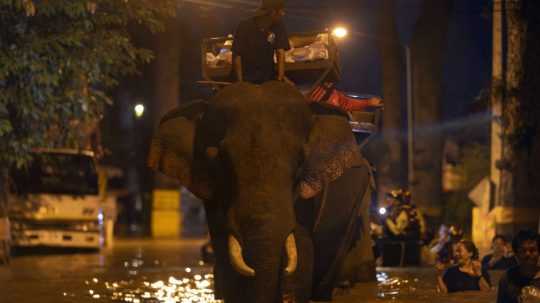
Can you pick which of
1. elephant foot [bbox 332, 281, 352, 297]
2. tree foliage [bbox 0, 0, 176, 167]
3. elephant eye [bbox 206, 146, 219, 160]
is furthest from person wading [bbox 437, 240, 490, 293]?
tree foliage [bbox 0, 0, 176, 167]

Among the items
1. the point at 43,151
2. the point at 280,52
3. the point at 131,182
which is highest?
the point at 280,52

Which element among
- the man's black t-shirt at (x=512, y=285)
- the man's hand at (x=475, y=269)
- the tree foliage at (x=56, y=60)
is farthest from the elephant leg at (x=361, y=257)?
the man's black t-shirt at (x=512, y=285)

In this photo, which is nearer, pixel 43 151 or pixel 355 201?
pixel 355 201

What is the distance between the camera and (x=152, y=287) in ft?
54.4

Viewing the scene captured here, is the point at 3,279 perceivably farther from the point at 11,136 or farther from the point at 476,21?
the point at 476,21

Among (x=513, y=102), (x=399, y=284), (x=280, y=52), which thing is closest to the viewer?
(x=280, y=52)

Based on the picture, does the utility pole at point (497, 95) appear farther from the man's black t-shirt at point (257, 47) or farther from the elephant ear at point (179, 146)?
the elephant ear at point (179, 146)

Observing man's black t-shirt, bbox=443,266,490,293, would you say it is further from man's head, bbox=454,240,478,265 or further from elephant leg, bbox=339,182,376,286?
elephant leg, bbox=339,182,376,286

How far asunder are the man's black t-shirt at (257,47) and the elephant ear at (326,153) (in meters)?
0.88

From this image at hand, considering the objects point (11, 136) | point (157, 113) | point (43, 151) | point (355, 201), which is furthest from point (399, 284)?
point (157, 113)

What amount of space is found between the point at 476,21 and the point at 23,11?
85.8 feet

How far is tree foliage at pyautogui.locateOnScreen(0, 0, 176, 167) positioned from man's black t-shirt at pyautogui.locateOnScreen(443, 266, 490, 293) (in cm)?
673

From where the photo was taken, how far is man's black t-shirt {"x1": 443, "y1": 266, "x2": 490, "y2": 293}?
13.8 meters

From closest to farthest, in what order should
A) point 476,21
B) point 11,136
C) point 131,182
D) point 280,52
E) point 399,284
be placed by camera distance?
point 280,52
point 399,284
point 11,136
point 476,21
point 131,182
